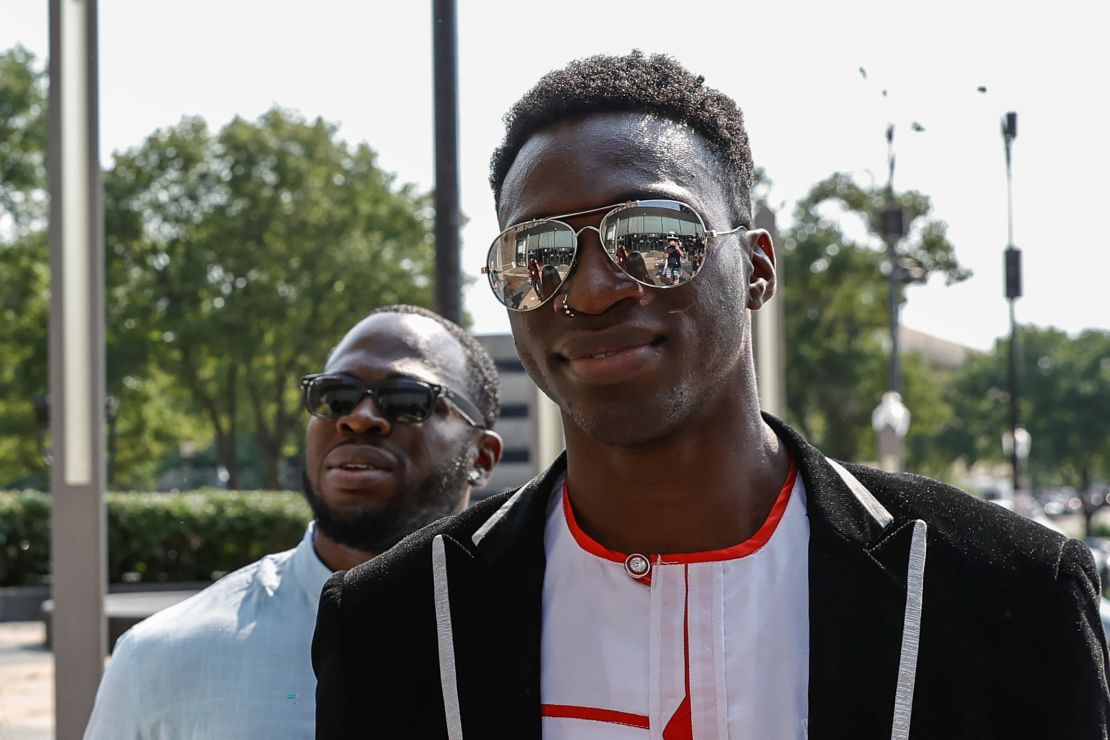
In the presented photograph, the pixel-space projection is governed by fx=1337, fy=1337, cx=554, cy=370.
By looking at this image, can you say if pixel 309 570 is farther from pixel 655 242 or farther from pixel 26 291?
pixel 26 291

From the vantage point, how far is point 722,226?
1.80 metres

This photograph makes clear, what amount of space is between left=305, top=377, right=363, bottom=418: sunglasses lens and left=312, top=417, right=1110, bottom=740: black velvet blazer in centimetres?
100

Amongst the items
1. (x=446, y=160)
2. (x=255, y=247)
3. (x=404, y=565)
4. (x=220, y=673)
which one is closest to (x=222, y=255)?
(x=255, y=247)

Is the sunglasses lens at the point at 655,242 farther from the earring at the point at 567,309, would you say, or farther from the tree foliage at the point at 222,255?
the tree foliage at the point at 222,255

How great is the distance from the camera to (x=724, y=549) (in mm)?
1759

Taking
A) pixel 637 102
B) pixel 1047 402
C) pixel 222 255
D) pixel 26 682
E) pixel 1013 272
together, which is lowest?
pixel 26 682

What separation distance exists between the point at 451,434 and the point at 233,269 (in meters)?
25.0

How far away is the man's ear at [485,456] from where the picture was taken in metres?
3.12

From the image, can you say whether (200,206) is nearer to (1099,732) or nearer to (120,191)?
(120,191)

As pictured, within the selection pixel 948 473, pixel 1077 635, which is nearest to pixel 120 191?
pixel 1077 635

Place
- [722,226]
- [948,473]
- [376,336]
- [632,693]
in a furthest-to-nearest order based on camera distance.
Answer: [948,473]
[376,336]
[722,226]
[632,693]

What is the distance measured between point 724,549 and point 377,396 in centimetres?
133

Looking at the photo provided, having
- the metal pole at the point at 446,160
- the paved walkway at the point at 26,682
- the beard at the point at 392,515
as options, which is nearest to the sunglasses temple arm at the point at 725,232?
the beard at the point at 392,515

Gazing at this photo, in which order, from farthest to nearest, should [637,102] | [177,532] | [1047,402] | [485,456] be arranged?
[1047,402] < [177,532] < [485,456] < [637,102]
